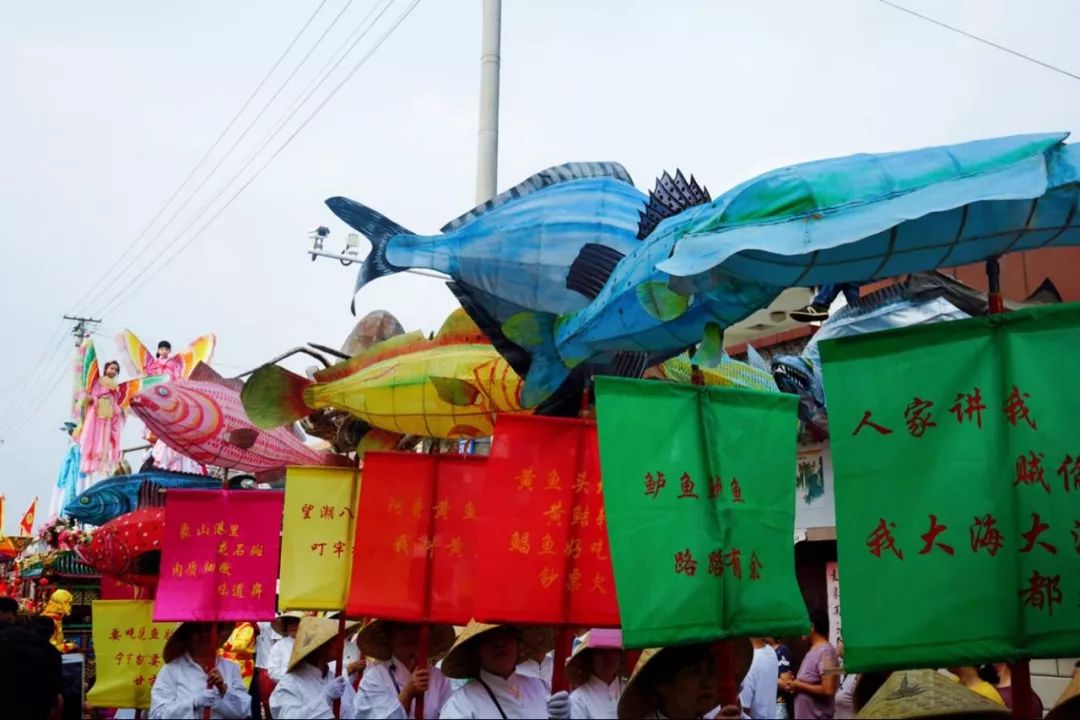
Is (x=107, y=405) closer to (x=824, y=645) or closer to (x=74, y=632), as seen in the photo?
(x=74, y=632)

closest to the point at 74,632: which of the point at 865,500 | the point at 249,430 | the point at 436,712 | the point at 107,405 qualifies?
the point at 249,430

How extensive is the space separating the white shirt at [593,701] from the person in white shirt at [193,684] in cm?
291

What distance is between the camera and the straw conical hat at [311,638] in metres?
6.58

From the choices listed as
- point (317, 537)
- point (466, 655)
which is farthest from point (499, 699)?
point (317, 537)

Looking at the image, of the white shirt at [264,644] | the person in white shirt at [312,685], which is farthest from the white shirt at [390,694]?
the white shirt at [264,644]

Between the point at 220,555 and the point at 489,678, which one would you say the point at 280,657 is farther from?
the point at 489,678

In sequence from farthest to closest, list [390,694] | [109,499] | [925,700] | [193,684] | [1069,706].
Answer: [109,499] → [193,684] → [390,694] → [1069,706] → [925,700]

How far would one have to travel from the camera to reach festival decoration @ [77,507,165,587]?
956 centimetres

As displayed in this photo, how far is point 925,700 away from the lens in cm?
319

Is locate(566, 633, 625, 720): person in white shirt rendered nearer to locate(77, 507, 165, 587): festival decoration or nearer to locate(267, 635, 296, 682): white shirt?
locate(267, 635, 296, 682): white shirt

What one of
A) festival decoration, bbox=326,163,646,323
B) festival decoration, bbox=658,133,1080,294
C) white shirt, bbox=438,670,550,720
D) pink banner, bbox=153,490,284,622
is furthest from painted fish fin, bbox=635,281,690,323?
pink banner, bbox=153,490,284,622

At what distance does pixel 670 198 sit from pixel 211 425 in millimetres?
6375

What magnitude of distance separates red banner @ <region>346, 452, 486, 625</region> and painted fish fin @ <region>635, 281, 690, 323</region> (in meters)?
1.59

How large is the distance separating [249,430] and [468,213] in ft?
16.0
